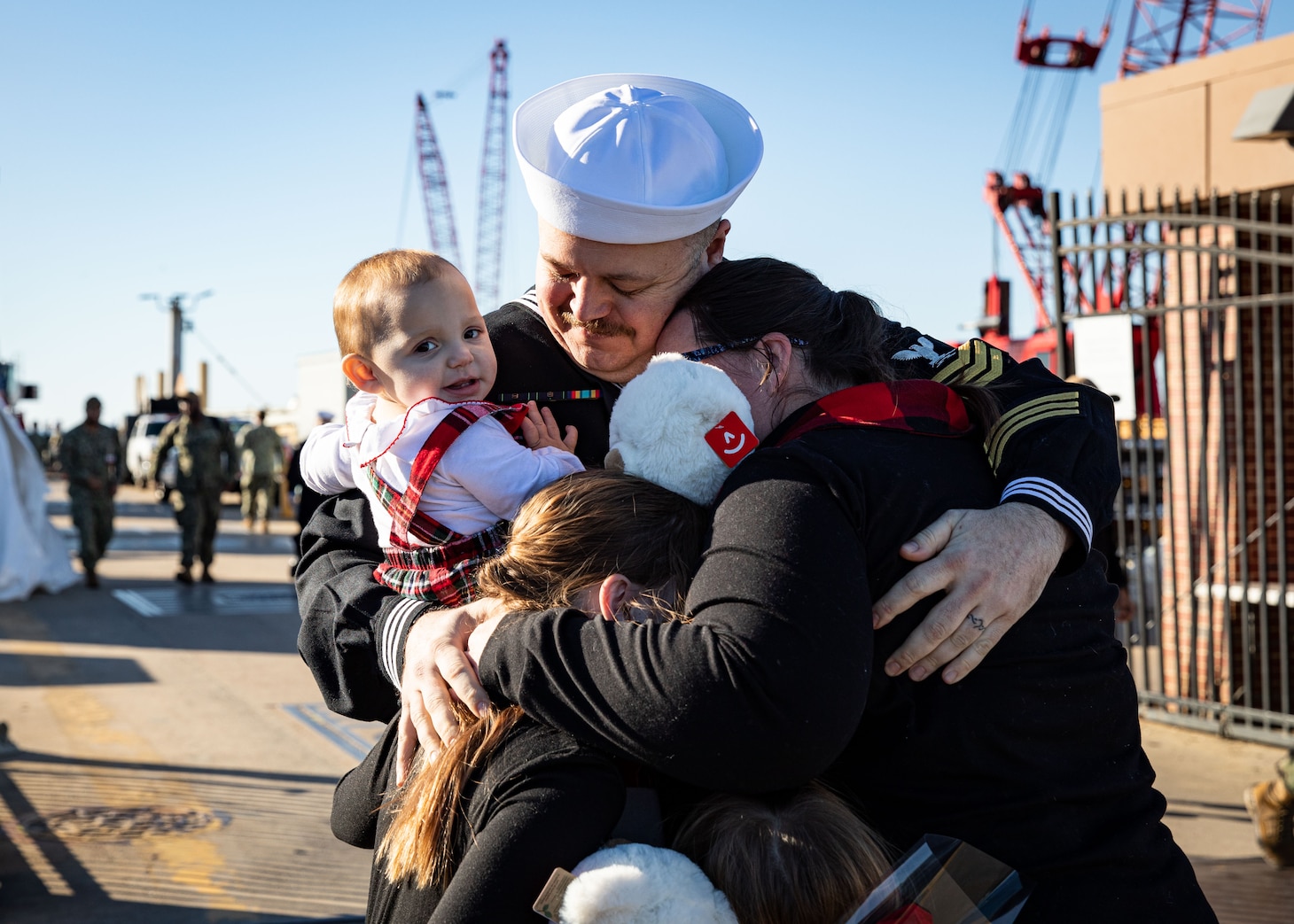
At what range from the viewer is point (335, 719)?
7.25 metres

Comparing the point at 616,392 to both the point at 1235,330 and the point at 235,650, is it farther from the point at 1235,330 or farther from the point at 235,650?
the point at 235,650

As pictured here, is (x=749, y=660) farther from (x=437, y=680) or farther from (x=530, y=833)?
(x=437, y=680)

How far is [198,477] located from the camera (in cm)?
1227

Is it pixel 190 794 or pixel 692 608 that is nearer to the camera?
pixel 692 608

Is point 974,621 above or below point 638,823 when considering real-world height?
above

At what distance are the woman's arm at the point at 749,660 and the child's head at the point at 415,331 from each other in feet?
2.84

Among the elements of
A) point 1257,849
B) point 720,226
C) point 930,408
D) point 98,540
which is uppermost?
point 720,226

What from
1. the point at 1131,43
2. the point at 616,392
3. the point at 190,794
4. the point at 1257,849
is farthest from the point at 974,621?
the point at 1131,43

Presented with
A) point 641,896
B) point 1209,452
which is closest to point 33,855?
point 641,896

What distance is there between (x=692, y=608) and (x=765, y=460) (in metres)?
0.22

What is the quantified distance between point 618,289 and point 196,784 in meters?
4.77

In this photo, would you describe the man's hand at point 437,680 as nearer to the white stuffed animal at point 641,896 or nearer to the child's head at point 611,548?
the child's head at point 611,548

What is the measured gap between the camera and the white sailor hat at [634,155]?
2029 mm

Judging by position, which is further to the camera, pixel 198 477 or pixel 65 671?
pixel 198 477
